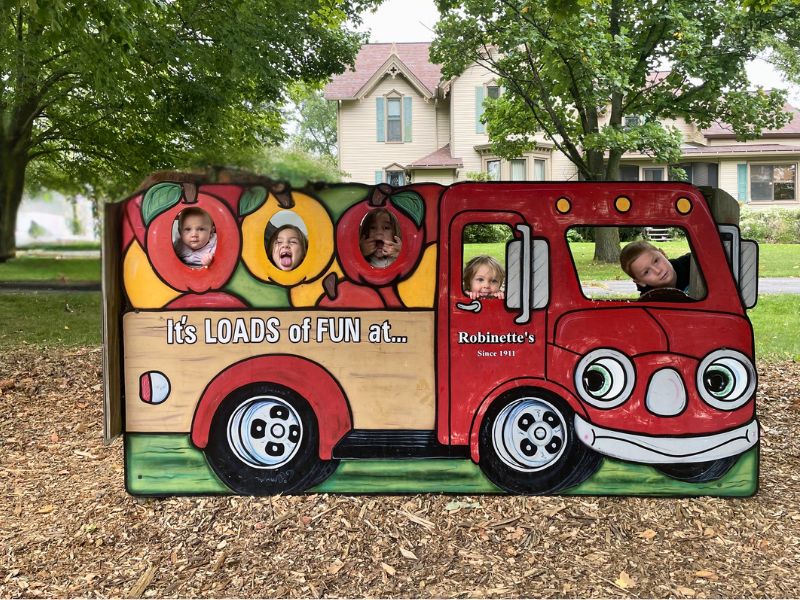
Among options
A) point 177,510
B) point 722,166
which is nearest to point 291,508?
point 177,510

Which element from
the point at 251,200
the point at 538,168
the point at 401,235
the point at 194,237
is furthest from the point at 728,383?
the point at 538,168

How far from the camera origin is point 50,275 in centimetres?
172

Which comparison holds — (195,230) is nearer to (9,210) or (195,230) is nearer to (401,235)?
(401,235)

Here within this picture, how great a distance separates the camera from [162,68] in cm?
726

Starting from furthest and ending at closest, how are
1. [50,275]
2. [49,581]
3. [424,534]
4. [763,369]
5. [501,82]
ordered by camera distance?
[501,82] → [763,369] → [424,534] → [49,581] → [50,275]

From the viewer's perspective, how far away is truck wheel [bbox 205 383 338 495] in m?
3.41

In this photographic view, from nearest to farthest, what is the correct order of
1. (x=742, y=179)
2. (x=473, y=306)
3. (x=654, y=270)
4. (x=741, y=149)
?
(x=473, y=306) < (x=654, y=270) < (x=741, y=149) < (x=742, y=179)

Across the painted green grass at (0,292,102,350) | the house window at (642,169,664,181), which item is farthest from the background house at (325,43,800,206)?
the painted green grass at (0,292,102,350)

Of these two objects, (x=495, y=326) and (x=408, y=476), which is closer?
(x=495, y=326)

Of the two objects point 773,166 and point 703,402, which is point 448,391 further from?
point 773,166

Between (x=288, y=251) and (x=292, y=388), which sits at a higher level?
(x=288, y=251)

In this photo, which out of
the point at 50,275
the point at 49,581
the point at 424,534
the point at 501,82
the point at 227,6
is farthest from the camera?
the point at 501,82

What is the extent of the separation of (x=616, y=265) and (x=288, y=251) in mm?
5841

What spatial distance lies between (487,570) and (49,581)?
203cm
